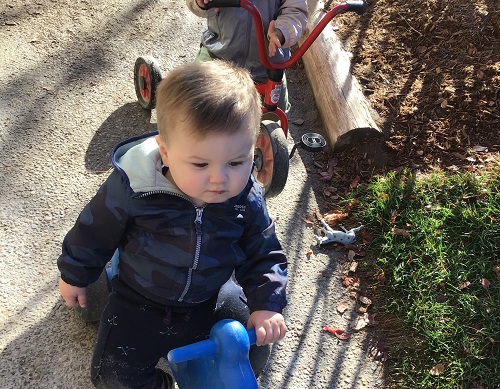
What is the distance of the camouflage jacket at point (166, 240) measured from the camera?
1.82m

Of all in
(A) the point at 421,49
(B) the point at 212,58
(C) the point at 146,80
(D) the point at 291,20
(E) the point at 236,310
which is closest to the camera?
(E) the point at 236,310

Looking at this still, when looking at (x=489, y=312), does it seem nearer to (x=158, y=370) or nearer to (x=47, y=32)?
(x=158, y=370)

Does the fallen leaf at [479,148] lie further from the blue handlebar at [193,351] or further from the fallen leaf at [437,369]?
the blue handlebar at [193,351]

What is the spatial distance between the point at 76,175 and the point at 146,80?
0.74 metres

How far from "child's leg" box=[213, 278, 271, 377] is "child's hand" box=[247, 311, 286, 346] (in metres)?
0.21

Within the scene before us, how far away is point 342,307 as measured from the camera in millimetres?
2766

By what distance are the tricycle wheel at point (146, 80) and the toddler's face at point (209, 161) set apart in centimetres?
166

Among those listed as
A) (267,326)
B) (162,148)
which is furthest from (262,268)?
(162,148)

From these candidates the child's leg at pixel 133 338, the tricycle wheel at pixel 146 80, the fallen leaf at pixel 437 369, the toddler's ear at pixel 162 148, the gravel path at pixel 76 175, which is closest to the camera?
the toddler's ear at pixel 162 148

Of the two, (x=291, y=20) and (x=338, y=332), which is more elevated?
(x=291, y=20)

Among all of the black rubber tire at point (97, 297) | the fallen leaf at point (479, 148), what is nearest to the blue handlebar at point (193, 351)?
the black rubber tire at point (97, 297)

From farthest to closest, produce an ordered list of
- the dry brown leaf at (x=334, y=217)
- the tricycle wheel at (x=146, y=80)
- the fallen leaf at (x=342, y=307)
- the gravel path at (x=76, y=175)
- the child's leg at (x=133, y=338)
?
the tricycle wheel at (x=146, y=80)
the dry brown leaf at (x=334, y=217)
the fallen leaf at (x=342, y=307)
the gravel path at (x=76, y=175)
the child's leg at (x=133, y=338)

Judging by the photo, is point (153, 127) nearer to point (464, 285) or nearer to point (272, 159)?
point (272, 159)

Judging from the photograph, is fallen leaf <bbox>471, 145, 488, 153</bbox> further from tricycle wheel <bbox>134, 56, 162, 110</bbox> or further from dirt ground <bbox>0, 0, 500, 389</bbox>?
tricycle wheel <bbox>134, 56, 162, 110</bbox>
